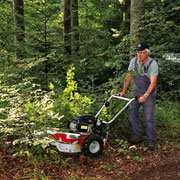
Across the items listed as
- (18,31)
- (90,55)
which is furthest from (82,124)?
(18,31)

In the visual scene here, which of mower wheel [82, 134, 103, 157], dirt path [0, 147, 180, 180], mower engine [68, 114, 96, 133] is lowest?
dirt path [0, 147, 180, 180]

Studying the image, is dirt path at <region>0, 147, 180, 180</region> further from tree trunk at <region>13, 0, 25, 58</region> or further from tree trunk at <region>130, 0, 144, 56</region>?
tree trunk at <region>13, 0, 25, 58</region>

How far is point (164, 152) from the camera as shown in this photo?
5.00m

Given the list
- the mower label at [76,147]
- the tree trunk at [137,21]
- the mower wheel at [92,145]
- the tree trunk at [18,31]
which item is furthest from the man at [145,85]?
the tree trunk at [18,31]

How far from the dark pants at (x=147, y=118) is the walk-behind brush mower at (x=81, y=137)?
40.1 inches

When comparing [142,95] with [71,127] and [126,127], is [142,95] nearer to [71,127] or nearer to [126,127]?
[126,127]

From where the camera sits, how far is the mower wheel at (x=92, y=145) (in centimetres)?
418

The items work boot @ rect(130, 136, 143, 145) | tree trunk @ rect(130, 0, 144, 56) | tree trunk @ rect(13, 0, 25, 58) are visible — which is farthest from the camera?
tree trunk @ rect(13, 0, 25, 58)

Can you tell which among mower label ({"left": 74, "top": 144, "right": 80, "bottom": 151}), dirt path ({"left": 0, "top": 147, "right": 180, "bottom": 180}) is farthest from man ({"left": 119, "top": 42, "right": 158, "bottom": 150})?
mower label ({"left": 74, "top": 144, "right": 80, "bottom": 151})

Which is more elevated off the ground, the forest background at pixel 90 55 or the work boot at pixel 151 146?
the forest background at pixel 90 55

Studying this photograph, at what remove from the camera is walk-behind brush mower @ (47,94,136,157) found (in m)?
4.12

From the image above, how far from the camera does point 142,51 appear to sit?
190 inches

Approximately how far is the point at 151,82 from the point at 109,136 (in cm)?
162

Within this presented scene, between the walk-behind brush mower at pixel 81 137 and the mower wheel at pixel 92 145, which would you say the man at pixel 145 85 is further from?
the mower wheel at pixel 92 145
